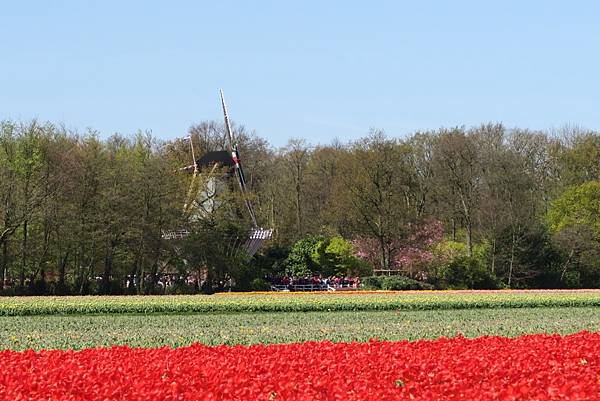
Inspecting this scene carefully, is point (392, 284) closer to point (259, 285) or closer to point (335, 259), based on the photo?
point (259, 285)

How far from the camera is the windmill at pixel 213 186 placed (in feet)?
206

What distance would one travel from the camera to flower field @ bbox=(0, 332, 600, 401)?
10102mm

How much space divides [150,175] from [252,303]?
24.1 metres

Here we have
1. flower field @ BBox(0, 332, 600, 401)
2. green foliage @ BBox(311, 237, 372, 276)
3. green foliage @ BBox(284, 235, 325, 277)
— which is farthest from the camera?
green foliage @ BBox(311, 237, 372, 276)

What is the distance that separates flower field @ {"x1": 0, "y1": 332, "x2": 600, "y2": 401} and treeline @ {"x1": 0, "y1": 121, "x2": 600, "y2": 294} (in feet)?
135

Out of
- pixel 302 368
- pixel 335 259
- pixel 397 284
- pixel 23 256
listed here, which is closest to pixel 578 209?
pixel 335 259

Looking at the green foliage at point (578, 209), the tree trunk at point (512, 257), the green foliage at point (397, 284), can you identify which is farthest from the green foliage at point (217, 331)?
the green foliage at point (578, 209)

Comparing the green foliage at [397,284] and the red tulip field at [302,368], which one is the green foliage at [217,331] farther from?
the green foliage at [397,284]

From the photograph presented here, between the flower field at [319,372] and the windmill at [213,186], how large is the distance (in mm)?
45399

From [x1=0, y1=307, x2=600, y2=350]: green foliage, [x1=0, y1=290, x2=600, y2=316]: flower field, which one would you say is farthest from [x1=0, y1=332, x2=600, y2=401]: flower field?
[x1=0, y1=290, x2=600, y2=316]: flower field

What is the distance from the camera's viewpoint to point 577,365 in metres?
12.6

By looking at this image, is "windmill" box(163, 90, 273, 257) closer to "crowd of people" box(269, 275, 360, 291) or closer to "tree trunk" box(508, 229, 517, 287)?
"crowd of people" box(269, 275, 360, 291)

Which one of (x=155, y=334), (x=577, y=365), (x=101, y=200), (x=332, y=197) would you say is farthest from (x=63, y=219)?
(x=577, y=365)

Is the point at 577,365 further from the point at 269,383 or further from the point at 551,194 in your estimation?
the point at 551,194
